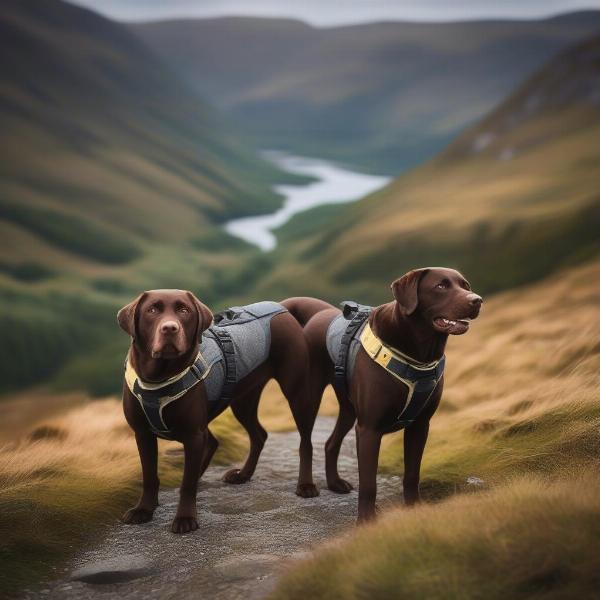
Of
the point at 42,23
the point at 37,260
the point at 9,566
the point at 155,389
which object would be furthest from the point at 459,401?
the point at 42,23

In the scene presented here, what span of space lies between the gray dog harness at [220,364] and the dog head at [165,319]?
1.17 feet

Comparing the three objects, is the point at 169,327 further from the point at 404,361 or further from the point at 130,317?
the point at 404,361

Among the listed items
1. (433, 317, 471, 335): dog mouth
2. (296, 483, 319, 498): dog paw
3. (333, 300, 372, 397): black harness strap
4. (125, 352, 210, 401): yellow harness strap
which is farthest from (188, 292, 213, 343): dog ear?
(296, 483, 319, 498): dog paw

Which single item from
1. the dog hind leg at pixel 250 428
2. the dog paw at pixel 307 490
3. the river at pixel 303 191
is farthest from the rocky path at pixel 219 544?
the river at pixel 303 191

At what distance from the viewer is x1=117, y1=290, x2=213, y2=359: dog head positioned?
6.32m

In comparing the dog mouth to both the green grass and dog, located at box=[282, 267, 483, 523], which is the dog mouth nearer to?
dog, located at box=[282, 267, 483, 523]

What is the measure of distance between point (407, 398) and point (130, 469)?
3.55 meters

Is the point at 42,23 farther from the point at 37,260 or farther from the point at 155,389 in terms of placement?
the point at 155,389

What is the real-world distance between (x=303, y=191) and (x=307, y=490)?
99.6 metres

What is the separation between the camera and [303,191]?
347 feet

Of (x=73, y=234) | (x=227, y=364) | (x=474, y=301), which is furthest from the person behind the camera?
(x=73, y=234)

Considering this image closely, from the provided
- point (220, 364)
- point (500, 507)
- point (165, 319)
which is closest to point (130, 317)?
point (165, 319)

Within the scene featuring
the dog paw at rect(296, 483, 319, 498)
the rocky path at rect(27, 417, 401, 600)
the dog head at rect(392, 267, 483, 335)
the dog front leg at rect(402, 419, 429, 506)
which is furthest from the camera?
the dog paw at rect(296, 483, 319, 498)

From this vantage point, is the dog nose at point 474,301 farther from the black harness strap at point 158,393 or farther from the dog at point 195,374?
the black harness strap at point 158,393
